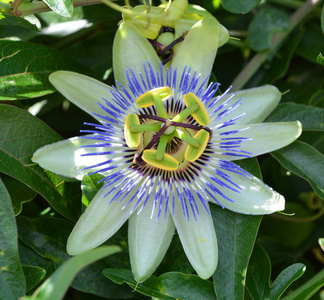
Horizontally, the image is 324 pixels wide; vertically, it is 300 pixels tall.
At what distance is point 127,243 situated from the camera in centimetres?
172

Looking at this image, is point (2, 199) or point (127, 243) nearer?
point (2, 199)

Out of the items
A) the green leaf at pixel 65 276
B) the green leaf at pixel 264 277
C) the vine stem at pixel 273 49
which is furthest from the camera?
the vine stem at pixel 273 49

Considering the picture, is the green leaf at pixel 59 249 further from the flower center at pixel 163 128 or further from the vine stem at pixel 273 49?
the vine stem at pixel 273 49

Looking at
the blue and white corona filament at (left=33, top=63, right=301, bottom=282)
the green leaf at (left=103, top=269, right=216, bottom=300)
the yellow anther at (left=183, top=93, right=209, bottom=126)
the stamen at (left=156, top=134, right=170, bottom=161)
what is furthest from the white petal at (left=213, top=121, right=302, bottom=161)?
the green leaf at (left=103, top=269, right=216, bottom=300)

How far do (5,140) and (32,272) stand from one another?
45cm

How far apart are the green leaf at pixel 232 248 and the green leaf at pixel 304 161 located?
238mm

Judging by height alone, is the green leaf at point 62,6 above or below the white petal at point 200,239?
above

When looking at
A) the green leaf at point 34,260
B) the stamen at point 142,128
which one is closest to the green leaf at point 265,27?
the stamen at point 142,128

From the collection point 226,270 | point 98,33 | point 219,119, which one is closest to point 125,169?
point 219,119

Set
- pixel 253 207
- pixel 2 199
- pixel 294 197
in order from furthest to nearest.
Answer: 1. pixel 294 197
2. pixel 253 207
3. pixel 2 199

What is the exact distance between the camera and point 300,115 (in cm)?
187

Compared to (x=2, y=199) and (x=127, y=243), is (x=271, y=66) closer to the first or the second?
(x=127, y=243)

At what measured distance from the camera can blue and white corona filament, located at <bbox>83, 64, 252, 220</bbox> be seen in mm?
1638

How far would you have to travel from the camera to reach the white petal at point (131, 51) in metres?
1.71
